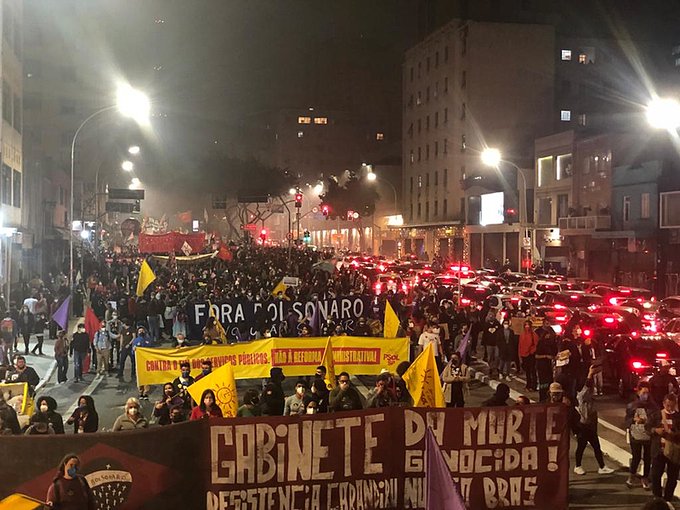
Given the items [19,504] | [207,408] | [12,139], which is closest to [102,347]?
[207,408]

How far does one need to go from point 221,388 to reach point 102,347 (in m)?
8.50

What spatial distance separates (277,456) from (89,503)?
193cm

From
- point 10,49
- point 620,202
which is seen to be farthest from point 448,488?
point 620,202

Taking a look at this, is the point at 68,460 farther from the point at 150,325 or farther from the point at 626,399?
the point at 150,325

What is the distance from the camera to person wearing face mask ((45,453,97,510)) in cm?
723

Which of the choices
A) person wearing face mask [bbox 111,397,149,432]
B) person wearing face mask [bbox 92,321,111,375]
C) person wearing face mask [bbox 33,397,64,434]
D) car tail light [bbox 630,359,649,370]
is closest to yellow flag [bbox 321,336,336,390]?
person wearing face mask [bbox 111,397,149,432]

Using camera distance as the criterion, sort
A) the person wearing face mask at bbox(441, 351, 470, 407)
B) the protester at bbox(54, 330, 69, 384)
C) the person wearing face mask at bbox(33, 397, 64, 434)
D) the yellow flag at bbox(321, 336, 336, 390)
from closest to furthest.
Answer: the person wearing face mask at bbox(33, 397, 64, 434) → the yellow flag at bbox(321, 336, 336, 390) → the person wearing face mask at bbox(441, 351, 470, 407) → the protester at bbox(54, 330, 69, 384)

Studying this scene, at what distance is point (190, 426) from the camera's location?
26.1ft

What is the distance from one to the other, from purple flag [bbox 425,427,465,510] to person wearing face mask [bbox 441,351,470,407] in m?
6.98

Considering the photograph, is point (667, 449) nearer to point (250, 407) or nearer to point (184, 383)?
point (250, 407)

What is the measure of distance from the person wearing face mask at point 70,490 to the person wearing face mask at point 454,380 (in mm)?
7349

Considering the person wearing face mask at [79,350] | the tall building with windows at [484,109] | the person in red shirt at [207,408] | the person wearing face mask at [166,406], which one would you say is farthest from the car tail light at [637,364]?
the tall building with windows at [484,109]

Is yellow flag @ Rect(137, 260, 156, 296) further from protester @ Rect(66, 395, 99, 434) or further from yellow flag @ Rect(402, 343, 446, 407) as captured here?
yellow flag @ Rect(402, 343, 446, 407)

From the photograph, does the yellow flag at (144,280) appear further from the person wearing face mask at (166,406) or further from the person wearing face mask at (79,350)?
the person wearing face mask at (166,406)
